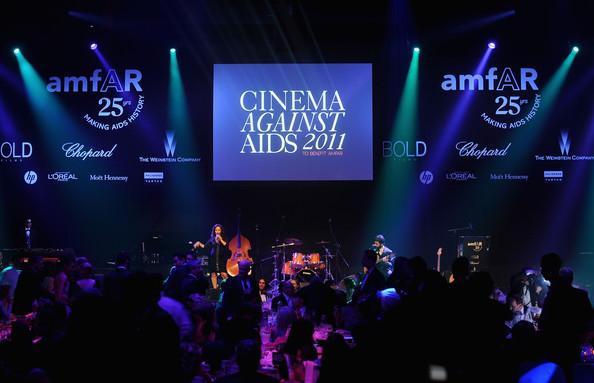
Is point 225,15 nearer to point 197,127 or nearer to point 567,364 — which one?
point 197,127

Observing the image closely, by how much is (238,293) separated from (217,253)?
553 cm

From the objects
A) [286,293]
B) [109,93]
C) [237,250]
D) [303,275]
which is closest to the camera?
[286,293]

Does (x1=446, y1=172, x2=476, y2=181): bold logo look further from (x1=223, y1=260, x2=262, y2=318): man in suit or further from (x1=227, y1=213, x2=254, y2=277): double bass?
(x1=223, y1=260, x2=262, y2=318): man in suit

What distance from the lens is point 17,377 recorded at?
3.91 metres

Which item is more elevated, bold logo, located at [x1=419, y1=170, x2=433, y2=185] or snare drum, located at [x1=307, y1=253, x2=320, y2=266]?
bold logo, located at [x1=419, y1=170, x2=433, y2=185]

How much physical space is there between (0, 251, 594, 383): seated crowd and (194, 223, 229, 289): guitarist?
13.4ft

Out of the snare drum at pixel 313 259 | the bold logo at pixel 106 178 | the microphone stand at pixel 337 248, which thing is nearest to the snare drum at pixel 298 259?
the snare drum at pixel 313 259

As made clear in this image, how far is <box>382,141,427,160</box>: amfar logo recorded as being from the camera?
13.3 m

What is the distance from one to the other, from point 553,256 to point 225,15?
9.90 metres

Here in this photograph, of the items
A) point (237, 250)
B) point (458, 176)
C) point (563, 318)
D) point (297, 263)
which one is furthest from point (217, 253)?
point (563, 318)

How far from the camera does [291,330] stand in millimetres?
5500

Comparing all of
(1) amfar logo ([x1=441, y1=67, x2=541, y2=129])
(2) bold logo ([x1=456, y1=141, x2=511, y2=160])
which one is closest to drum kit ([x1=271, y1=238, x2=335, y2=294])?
(2) bold logo ([x1=456, y1=141, x2=511, y2=160])

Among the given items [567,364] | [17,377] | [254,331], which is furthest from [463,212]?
[17,377]

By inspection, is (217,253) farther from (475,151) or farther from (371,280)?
(371,280)
